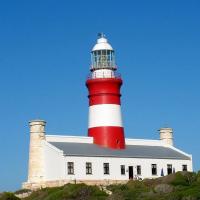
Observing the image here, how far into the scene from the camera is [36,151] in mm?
47406

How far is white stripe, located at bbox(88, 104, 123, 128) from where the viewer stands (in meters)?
49.4

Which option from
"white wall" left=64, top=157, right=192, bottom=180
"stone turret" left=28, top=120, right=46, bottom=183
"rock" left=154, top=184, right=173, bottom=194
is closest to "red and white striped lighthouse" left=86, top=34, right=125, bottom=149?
"white wall" left=64, top=157, right=192, bottom=180

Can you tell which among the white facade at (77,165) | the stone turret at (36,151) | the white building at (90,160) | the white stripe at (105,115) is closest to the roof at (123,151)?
the white building at (90,160)

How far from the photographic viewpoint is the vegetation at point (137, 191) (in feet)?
125

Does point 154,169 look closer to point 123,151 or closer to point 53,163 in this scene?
point 123,151

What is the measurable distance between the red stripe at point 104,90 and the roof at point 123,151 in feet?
12.3

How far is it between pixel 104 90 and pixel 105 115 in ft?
6.68

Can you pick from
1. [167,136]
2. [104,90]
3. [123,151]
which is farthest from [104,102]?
[167,136]

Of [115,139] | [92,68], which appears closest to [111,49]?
[92,68]

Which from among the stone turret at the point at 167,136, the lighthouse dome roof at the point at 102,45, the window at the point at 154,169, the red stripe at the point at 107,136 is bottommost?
the window at the point at 154,169

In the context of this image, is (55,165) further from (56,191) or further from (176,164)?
(176,164)

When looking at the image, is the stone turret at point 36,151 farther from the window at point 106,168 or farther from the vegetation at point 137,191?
the window at point 106,168

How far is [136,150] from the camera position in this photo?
2008 inches

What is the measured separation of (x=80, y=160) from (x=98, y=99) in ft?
20.3
